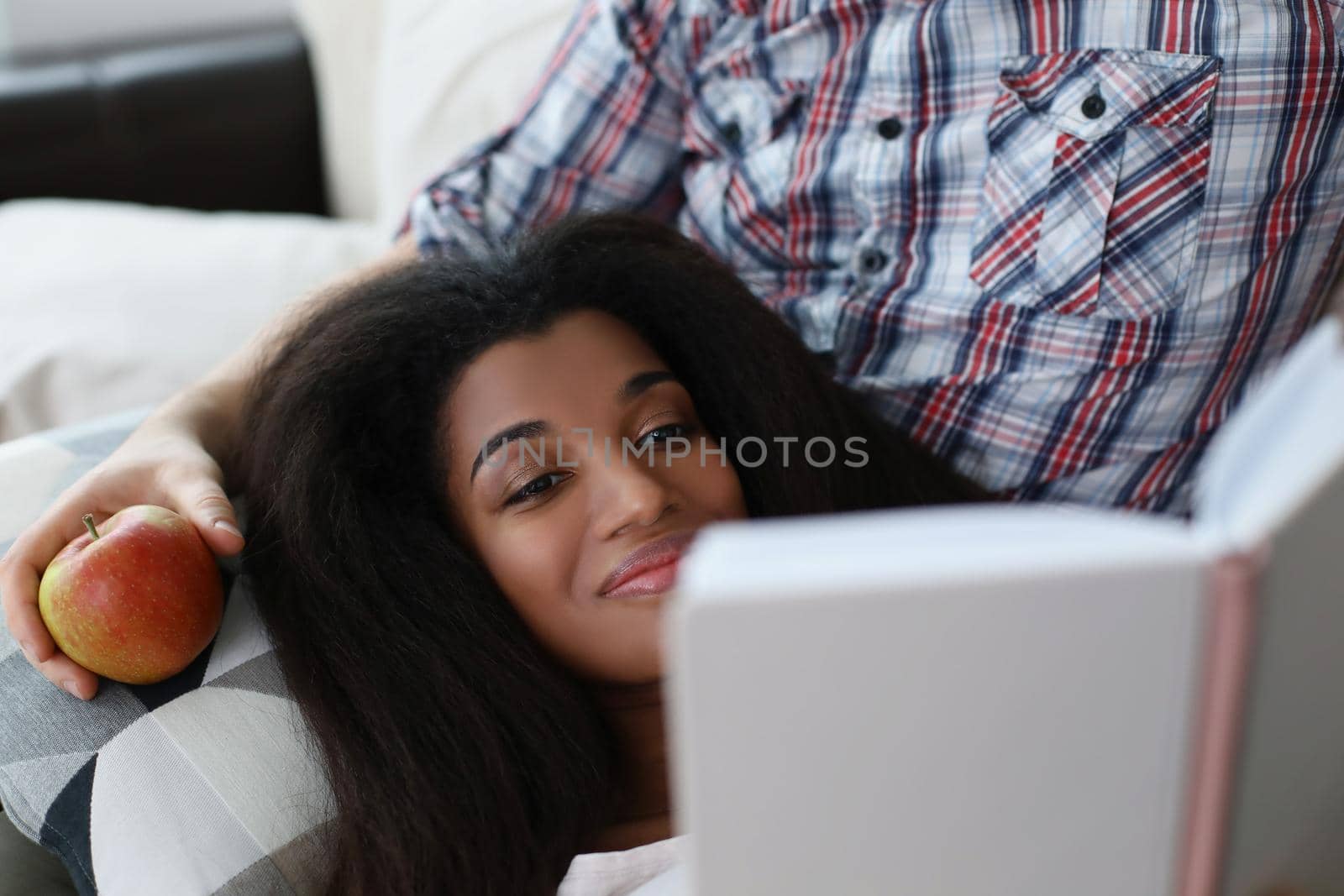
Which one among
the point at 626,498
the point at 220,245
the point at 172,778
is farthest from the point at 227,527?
the point at 220,245

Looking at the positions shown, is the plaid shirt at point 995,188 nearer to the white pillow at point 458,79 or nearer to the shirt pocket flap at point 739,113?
the shirt pocket flap at point 739,113

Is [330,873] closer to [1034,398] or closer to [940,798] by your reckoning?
[940,798]

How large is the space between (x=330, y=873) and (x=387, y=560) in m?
0.23

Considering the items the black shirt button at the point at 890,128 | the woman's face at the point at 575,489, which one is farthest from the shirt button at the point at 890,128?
the woman's face at the point at 575,489

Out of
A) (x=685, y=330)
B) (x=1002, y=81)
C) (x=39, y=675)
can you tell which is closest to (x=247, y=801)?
(x=39, y=675)

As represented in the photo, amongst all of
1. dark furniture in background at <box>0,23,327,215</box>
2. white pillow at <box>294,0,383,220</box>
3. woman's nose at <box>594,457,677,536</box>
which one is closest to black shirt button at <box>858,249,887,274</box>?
woman's nose at <box>594,457,677,536</box>

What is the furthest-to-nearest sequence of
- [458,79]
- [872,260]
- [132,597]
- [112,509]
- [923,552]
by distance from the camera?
[458,79], [872,260], [112,509], [132,597], [923,552]

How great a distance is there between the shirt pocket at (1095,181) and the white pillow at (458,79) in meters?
0.63

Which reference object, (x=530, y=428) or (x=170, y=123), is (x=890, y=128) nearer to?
(x=530, y=428)

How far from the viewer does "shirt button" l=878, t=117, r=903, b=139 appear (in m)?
1.09

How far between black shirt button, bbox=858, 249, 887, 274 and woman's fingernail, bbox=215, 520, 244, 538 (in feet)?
1.99

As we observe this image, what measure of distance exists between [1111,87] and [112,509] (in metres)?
0.85

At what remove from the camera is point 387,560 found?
3.02 feet

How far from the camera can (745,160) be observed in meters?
1.19
